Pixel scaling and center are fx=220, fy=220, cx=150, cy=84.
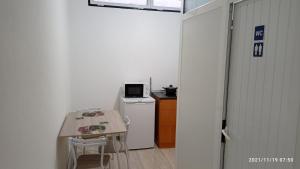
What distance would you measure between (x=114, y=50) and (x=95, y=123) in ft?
5.73

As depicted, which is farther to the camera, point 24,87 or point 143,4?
point 143,4

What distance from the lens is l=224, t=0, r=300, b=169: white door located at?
110cm

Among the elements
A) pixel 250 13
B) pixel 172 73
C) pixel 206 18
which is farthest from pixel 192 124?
pixel 172 73

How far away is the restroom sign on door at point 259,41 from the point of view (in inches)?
50.6

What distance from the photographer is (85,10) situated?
383 cm

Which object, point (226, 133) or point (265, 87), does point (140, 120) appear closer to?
point (226, 133)

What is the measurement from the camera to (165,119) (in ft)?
12.8

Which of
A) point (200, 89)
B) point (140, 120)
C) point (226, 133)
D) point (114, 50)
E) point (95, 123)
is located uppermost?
point (114, 50)

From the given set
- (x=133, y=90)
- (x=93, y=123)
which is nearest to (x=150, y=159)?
(x=133, y=90)

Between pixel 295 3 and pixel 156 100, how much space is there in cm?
304

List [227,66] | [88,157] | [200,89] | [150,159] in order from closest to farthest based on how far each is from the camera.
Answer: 1. [227,66]
2. [200,89]
3. [88,157]
4. [150,159]

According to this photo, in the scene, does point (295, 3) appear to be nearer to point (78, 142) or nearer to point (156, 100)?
point (78, 142)

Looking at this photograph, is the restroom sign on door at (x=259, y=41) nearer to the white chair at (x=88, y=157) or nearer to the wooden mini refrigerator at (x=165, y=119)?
the white chair at (x=88, y=157)

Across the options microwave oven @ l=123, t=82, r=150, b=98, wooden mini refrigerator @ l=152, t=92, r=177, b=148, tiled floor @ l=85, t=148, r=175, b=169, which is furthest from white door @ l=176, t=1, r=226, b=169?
microwave oven @ l=123, t=82, r=150, b=98
